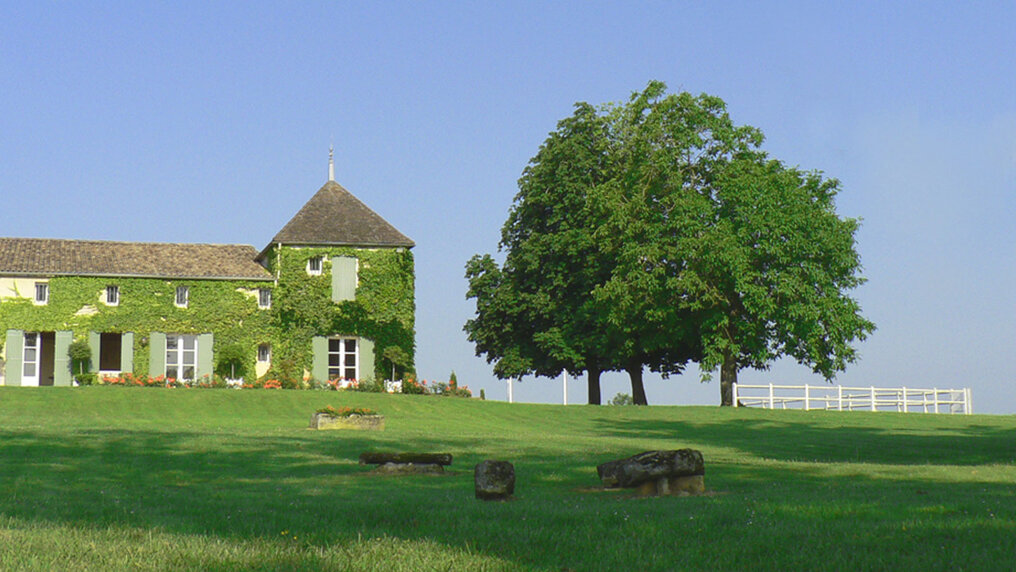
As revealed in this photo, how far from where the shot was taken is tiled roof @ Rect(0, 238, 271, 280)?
155 feet

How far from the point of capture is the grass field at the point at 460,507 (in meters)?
8.72

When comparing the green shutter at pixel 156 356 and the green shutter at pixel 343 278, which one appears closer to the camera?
the green shutter at pixel 156 356

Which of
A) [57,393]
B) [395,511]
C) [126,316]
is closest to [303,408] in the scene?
[57,393]

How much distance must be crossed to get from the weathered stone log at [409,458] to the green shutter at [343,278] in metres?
32.2

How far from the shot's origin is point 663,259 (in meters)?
42.8

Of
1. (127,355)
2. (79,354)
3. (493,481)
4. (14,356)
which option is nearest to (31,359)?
(14,356)

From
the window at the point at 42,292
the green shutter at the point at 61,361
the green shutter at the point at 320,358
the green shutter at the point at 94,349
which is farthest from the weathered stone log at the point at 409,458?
the window at the point at 42,292

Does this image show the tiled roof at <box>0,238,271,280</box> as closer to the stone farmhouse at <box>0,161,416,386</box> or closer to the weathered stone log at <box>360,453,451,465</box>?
the stone farmhouse at <box>0,161,416,386</box>

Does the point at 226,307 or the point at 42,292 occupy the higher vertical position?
the point at 42,292

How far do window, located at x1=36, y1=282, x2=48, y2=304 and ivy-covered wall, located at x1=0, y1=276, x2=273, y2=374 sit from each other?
312mm

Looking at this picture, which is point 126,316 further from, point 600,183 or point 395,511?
point 395,511

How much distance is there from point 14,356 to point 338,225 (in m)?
15.5

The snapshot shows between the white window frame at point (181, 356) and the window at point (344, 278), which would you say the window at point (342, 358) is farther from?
the white window frame at point (181, 356)

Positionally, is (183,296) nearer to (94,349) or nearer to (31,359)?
(94,349)
